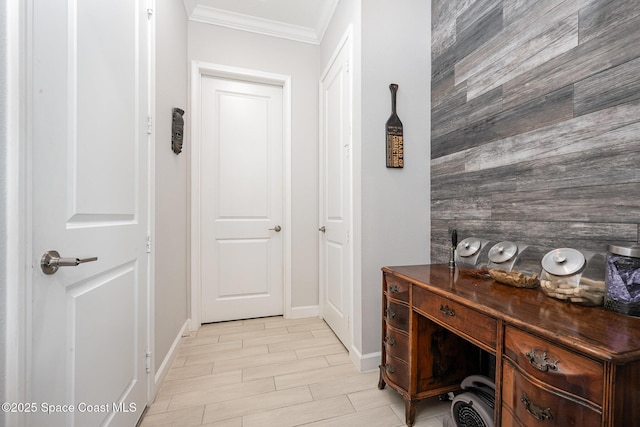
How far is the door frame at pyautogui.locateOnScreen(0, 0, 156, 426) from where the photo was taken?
627 mm

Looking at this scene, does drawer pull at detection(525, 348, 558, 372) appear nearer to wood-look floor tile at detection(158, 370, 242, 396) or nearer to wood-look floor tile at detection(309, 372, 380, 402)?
wood-look floor tile at detection(309, 372, 380, 402)

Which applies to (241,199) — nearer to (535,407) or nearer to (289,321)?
(289,321)

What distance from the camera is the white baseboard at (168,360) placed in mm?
1593

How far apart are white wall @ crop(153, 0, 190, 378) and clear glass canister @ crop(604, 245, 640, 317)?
6.72 ft

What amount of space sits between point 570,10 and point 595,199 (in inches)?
31.6

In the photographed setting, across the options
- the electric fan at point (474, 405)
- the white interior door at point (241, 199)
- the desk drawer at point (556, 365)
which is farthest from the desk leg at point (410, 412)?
the white interior door at point (241, 199)

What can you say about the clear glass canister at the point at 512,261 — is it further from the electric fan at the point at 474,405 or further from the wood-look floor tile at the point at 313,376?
the wood-look floor tile at the point at 313,376

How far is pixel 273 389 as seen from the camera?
5.33 ft

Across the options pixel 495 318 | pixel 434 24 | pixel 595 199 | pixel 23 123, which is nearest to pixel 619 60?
pixel 595 199

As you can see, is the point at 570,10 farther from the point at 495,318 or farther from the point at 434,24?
the point at 495,318

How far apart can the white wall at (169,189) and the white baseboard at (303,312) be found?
3.21ft

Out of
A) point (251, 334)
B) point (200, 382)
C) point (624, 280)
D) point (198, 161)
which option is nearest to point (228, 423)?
point (200, 382)

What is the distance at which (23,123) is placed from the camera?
2.17ft

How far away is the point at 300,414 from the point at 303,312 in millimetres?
1314
